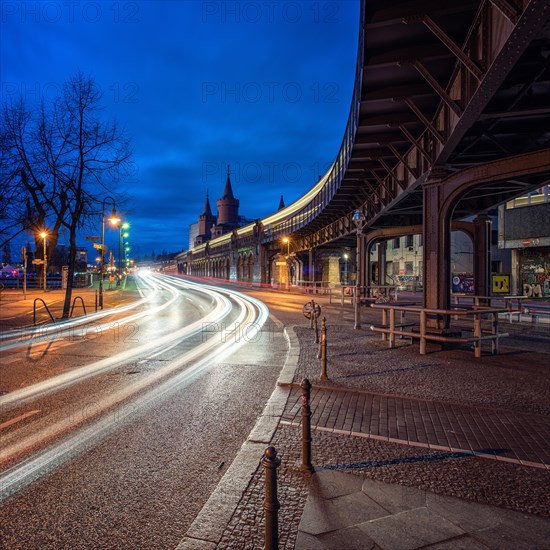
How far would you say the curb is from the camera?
117 inches

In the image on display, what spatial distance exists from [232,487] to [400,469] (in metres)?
1.75

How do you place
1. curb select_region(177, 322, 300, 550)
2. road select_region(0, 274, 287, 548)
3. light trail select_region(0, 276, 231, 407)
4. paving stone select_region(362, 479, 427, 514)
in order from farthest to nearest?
light trail select_region(0, 276, 231, 407) → paving stone select_region(362, 479, 427, 514) → road select_region(0, 274, 287, 548) → curb select_region(177, 322, 300, 550)

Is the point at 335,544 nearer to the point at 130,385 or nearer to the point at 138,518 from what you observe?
the point at 138,518

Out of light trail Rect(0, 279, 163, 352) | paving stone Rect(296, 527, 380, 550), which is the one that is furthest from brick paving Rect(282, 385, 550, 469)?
light trail Rect(0, 279, 163, 352)

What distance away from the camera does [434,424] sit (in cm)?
512

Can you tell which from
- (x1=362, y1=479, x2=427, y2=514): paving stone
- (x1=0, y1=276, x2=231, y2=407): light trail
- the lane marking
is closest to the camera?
(x1=362, y1=479, x2=427, y2=514): paving stone

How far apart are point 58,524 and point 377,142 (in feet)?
40.6

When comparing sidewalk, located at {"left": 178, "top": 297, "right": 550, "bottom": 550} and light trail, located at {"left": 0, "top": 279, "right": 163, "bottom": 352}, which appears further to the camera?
light trail, located at {"left": 0, "top": 279, "right": 163, "bottom": 352}

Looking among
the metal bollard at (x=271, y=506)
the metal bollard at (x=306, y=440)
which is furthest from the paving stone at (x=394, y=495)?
the metal bollard at (x=271, y=506)

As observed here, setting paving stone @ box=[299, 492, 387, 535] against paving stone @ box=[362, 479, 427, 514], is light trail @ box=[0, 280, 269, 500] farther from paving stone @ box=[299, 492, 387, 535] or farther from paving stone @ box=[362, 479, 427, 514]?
paving stone @ box=[362, 479, 427, 514]

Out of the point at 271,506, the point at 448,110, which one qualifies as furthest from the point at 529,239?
the point at 271,506

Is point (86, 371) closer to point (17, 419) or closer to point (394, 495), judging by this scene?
point (17, 419)

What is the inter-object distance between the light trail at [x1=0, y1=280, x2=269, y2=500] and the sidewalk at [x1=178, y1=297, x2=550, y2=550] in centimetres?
200

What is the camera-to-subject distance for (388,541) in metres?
2.90
